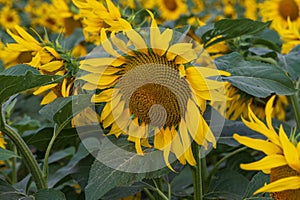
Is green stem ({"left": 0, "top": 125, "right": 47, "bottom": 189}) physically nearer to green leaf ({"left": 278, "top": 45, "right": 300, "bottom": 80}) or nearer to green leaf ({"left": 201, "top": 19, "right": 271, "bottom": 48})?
green leaf ({"left": 201, "top": 19, "right": 271, "bottom": 48})

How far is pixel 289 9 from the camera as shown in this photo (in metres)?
2.01

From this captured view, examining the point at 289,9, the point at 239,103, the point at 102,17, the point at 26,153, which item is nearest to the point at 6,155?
the point at 26,153

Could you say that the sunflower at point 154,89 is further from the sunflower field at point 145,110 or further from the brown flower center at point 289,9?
the brown flower center at point 289,9

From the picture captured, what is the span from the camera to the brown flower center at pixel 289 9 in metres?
1.98

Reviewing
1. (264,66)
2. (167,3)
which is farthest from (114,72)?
(167,3)

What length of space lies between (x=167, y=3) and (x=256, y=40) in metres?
1.62

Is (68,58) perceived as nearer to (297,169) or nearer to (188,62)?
(188,62)

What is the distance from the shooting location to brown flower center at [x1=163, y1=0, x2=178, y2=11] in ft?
9.39

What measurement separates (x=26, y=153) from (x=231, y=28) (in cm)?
43

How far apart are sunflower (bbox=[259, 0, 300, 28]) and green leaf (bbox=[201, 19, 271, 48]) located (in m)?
0.94

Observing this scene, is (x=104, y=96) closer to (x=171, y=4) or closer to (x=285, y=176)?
(x=285, y=176)

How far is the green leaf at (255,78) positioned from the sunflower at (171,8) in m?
1.94

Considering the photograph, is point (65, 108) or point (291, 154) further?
point (65, 108)

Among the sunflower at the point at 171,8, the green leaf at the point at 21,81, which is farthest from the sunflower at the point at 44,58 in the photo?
the sunflower at the point at 171,8
